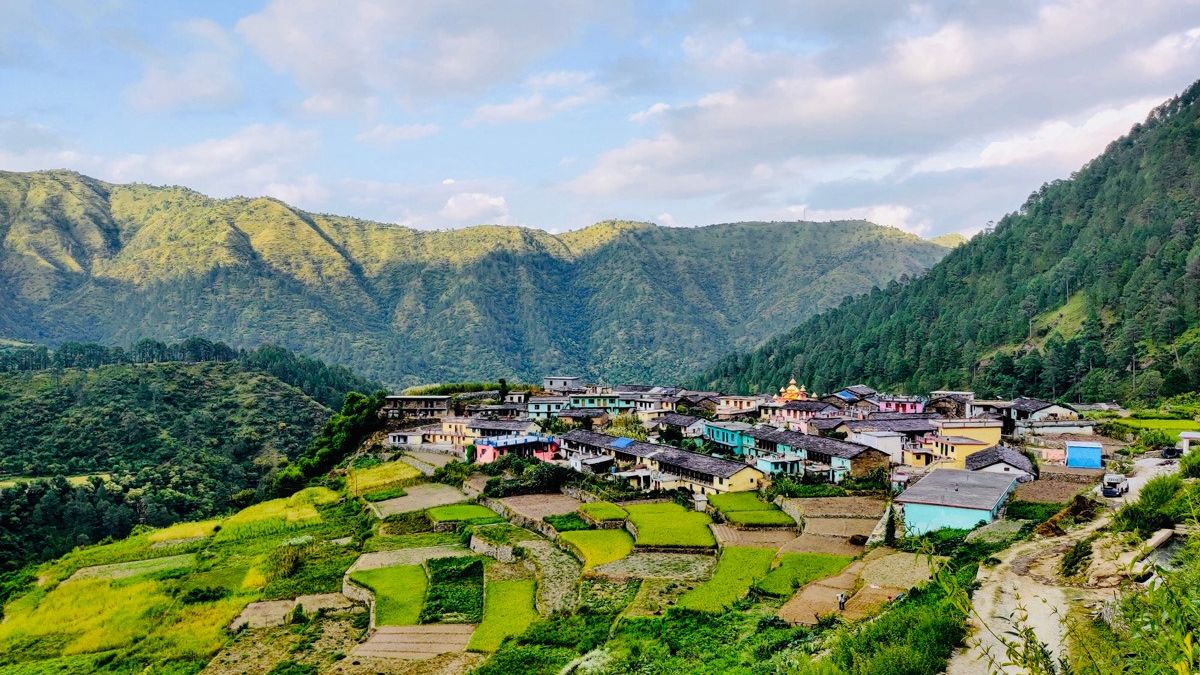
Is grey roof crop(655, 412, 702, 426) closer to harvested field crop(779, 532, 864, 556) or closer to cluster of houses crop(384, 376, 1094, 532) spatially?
cluster of houses crop(384, 376, 1094, 532)

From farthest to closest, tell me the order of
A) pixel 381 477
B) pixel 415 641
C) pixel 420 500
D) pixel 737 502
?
pixel 381 477 < pixel 420 500 < pixel 737 502 < pixel 415 641

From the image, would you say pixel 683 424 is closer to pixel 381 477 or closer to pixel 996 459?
pixel 381 477

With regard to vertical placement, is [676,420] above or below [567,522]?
above

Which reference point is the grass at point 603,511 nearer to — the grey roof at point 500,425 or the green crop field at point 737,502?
the green crop field at point 737,502

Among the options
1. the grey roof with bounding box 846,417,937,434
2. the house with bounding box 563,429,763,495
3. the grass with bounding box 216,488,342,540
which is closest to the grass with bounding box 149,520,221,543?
the grass with bounding box 216,488,342,540

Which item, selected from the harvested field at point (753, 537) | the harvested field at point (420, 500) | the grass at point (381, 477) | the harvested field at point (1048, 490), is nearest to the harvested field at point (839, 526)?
the harvested field at point (753, 537)

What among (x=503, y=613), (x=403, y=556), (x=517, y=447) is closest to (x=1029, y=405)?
(x=517, y=447)

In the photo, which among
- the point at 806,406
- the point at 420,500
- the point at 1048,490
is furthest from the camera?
the point at 806,406
